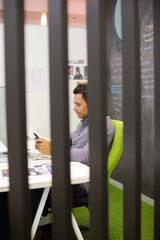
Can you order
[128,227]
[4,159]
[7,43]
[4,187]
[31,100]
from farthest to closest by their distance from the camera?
1. [31,100]
2. [4,159]
3. [4,187]
4. [128,227]
5. [7,43]

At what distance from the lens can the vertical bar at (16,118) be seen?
1.69ft

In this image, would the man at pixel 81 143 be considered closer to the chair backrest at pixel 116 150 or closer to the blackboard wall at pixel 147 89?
the chair backrest at pixel 116 150

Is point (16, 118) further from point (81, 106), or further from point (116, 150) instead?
point (81, 106)

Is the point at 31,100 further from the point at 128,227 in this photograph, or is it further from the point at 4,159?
the point at 128,227

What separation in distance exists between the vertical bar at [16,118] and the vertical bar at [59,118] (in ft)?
0.18

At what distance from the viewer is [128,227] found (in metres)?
0.64

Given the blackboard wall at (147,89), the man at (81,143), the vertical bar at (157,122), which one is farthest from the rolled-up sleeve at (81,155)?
the vertical bar at (157,122)

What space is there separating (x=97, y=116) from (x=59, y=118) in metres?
0.08

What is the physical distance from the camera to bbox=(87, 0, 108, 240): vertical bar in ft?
1.89

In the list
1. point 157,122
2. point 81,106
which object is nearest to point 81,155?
point 81,106

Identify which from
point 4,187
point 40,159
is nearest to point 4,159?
point 40,159

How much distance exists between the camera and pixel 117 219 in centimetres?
299

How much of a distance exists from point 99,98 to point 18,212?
26 cm

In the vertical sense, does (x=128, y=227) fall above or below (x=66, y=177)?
below
